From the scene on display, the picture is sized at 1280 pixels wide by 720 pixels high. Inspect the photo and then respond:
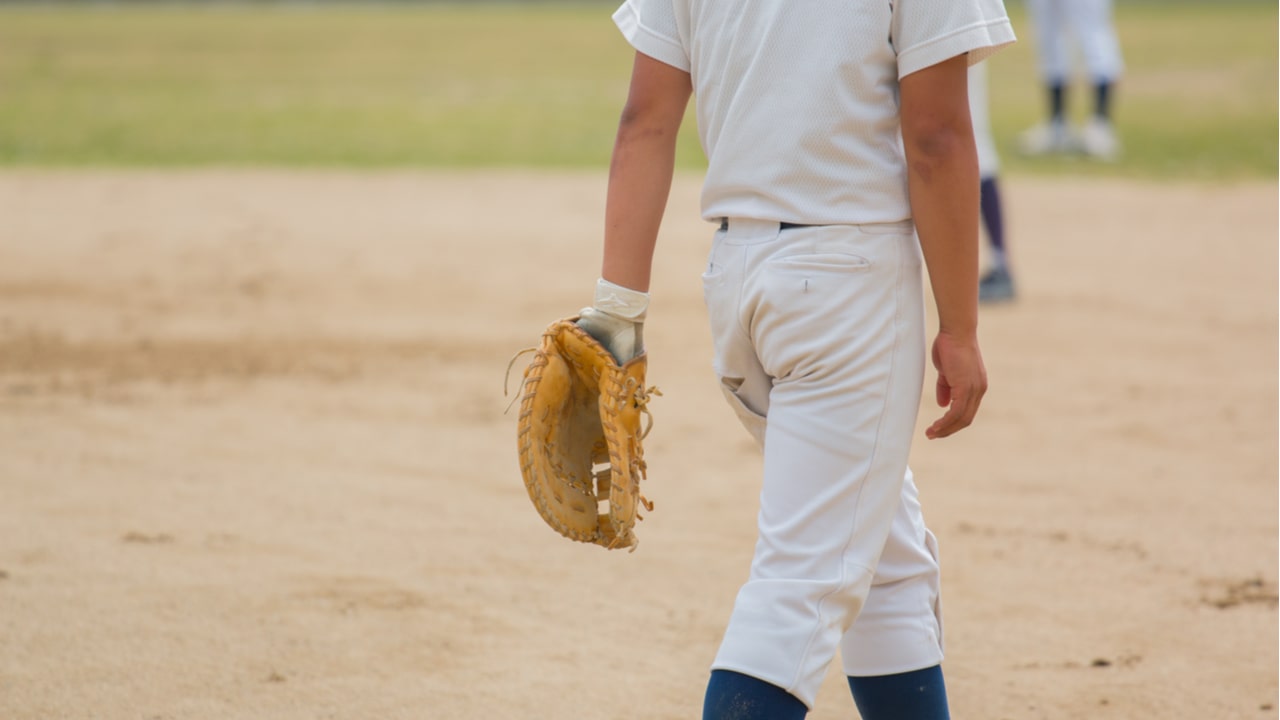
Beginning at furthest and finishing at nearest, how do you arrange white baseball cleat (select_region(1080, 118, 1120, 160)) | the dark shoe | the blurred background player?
white baseball cleat (select_region(1080, 118, 1120, 160)) < the dark shoe < the blurred background player

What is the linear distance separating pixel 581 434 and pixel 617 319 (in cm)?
26

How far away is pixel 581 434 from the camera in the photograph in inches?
85.7

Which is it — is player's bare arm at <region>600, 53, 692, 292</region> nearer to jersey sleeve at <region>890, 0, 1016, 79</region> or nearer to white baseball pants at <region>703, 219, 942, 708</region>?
white baseball pants at <region>703, 219, 942, 708</region>

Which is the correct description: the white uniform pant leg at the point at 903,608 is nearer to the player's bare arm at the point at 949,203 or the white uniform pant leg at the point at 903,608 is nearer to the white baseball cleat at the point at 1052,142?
the player's bare arm at the point at 949,203

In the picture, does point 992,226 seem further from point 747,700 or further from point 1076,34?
point 1076,34

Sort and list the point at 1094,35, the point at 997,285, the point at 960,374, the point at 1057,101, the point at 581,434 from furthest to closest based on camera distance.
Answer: the point at 1057,101
the point at 1094,35
the point at 997,285
the point at 581,434
the point at 960,374

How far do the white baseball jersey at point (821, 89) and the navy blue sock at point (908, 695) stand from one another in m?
0.64

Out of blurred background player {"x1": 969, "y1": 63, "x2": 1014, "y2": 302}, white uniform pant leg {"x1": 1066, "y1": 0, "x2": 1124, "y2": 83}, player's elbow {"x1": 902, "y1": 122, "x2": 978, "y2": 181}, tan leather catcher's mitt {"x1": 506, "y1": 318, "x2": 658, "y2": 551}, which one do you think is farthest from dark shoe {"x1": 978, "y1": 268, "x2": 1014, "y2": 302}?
white uniform pant leg {"x1": 1066, "y1": 0, "x2": 1124, "y2": 83}

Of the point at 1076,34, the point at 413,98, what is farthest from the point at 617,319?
the point at 413,98

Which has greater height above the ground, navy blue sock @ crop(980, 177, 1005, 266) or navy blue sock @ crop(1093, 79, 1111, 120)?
navy blue sock @ crop(1093, 79, 1111, 120)

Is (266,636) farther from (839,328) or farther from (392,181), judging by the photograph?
(392,181)

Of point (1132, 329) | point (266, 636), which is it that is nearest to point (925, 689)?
point (266, 636)

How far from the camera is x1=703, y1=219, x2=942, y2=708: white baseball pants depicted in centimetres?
178

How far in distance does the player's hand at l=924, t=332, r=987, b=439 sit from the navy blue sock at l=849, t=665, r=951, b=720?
36 centimetres
